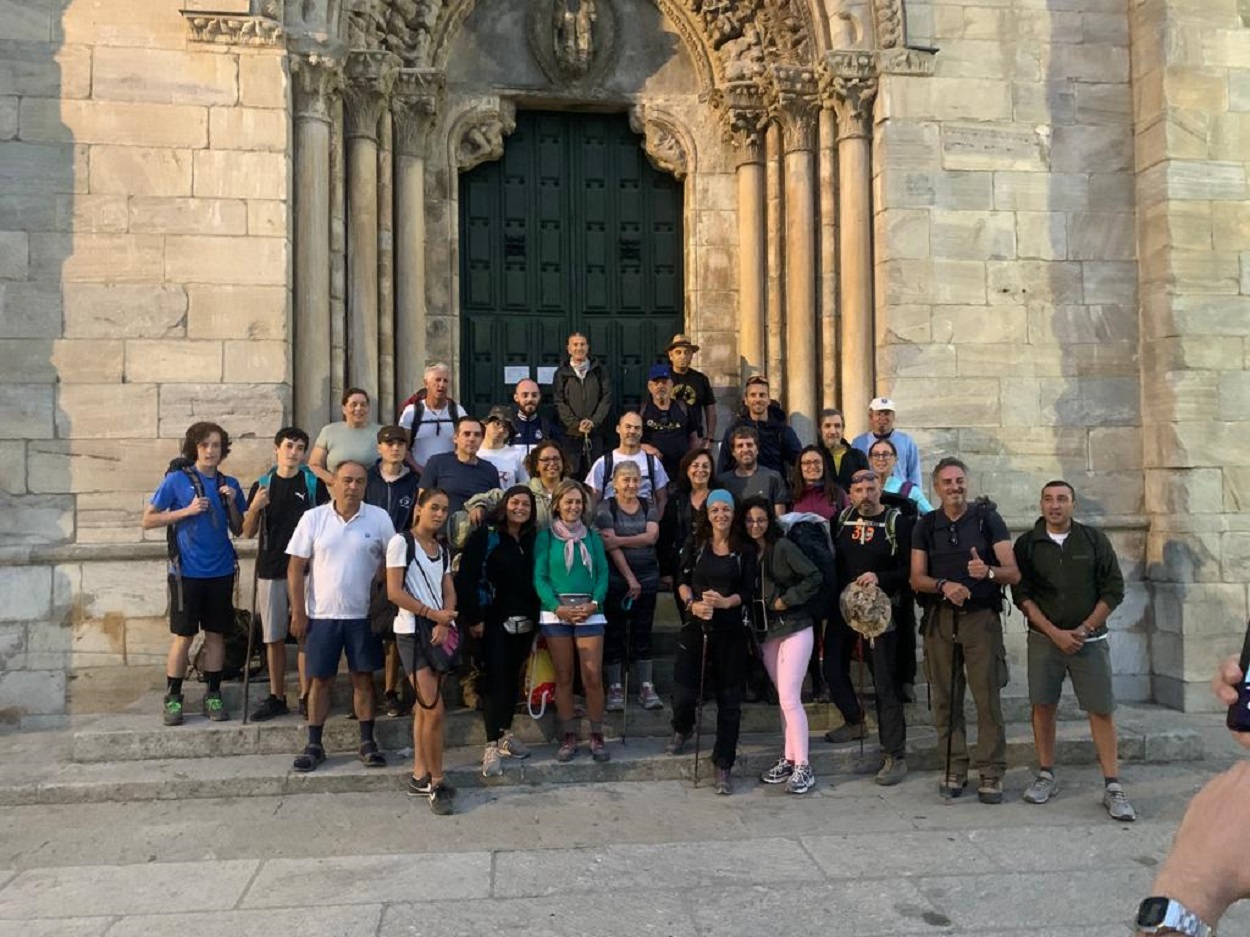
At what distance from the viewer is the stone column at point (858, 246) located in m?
8.94

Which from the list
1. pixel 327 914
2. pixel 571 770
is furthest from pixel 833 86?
pixel 327 914

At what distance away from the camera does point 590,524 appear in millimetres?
6582

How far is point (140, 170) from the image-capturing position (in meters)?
7.84

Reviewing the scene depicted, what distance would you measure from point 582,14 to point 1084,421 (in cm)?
594

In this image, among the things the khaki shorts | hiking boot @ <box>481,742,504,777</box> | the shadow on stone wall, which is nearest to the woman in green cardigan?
hiking boot @ <box>481,742,504,777</box>

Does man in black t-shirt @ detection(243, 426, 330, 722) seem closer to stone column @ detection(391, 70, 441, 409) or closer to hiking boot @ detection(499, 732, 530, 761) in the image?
hiking boot @ detection(499, 732, 530, 761)

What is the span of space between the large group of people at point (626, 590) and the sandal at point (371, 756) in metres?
0.01

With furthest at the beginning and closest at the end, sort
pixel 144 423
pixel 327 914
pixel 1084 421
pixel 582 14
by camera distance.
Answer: pixel 582 14
pixel 1084 421
pixel 144 423
pixel 327 914

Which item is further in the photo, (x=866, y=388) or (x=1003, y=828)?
(x=866, y=388)

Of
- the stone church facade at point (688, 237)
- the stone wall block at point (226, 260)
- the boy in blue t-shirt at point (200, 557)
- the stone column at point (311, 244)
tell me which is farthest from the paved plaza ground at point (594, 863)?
the stone wall block at point (226, 260)

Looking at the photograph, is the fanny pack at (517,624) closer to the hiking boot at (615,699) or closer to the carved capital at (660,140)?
the hiking boot at (615,699)

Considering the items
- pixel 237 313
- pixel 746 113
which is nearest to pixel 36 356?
pixel 237 313

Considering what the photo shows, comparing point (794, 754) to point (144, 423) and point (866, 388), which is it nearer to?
point (866, 388)

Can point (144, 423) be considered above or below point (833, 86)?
below
